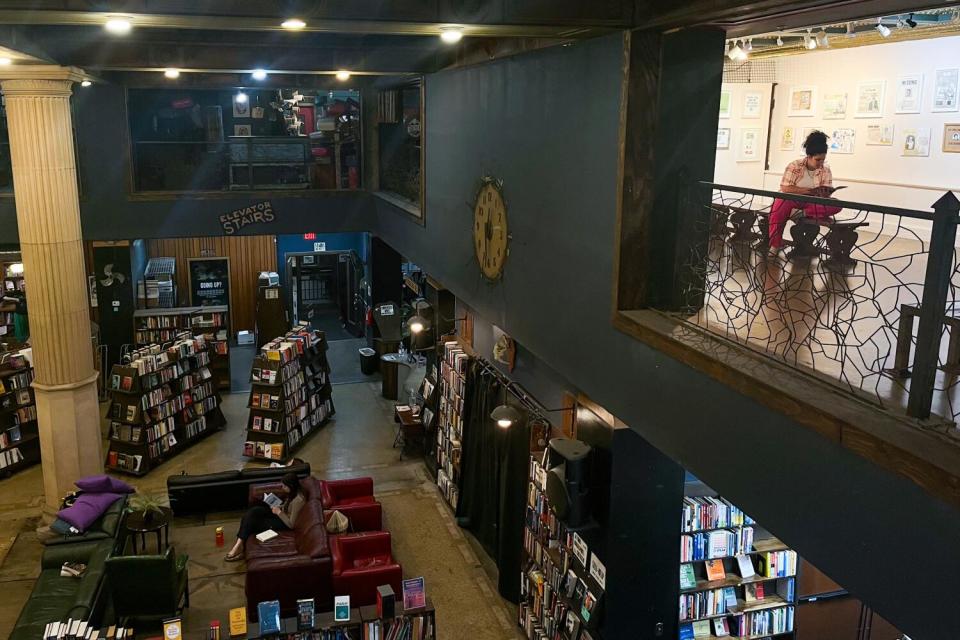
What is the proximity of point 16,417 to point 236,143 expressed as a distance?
5332 mm

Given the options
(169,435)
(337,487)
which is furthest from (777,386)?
(169,435)

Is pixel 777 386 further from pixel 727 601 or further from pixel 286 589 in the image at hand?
pixel 286 589

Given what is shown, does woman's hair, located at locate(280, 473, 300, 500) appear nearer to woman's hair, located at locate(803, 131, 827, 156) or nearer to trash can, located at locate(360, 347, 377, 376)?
trash can, located at locate(360, 347, 377, 376)

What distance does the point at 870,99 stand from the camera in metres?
8.30

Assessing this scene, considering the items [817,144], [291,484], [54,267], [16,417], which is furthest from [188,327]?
[817,144]

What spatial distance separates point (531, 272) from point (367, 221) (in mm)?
7964

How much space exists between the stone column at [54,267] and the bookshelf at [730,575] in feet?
23.0

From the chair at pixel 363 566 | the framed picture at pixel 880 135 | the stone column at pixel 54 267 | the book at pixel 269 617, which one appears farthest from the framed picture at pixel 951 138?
the stone column at pixel 54 267

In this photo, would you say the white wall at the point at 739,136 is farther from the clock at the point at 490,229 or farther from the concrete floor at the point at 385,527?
the concrete floor at the point at 385,527

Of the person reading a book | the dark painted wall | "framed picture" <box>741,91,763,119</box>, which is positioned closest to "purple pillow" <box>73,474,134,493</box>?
the dark painted wall

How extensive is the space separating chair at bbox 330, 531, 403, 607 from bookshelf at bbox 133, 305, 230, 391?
6.85 meters

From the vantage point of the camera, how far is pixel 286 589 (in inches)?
332

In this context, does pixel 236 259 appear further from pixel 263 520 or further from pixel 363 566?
pixel 363 566

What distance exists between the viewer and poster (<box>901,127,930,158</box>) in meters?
7.78
